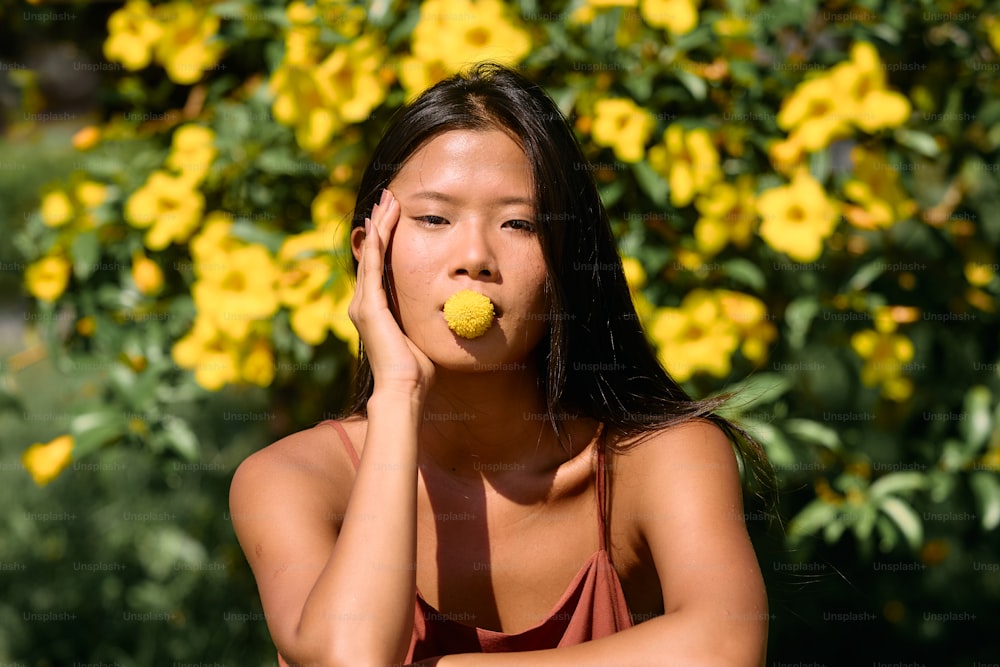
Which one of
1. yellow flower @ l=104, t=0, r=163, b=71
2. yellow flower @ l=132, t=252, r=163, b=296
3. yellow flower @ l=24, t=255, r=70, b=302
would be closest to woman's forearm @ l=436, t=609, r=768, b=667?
yellow flower @ l=132, t=252, r=163, b=296

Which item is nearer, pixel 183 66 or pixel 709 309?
pixel 709 309

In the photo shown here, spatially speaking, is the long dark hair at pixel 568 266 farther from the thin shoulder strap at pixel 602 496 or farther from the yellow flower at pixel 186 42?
the yellow flower at pixel 186 42

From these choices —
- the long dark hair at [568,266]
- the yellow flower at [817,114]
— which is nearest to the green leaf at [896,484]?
the long dark hair at [568,266]

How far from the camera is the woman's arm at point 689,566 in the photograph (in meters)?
1.23

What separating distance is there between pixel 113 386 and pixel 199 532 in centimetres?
83

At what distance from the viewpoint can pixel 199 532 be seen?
9.51 feet

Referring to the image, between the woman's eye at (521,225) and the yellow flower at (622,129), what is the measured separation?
0.63 m

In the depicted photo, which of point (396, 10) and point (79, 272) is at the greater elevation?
point (396, 10)

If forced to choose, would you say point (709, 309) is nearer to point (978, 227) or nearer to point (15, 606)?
point (978, 227)

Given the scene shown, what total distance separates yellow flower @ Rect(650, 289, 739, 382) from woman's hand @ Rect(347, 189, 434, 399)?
0.73 m

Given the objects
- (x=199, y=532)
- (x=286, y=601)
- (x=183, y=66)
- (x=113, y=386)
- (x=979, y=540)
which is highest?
(x=183, y=66)

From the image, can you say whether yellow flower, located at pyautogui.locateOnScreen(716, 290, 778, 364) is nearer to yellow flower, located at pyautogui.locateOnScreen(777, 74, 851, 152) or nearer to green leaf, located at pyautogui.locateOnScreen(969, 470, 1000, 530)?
yellow flower, located at pyautogui.locateOnScreen(777, 74, 851, 152)

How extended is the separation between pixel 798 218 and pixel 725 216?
0.15 meters

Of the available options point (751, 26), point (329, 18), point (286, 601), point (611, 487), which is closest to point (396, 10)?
point (329, 18)
